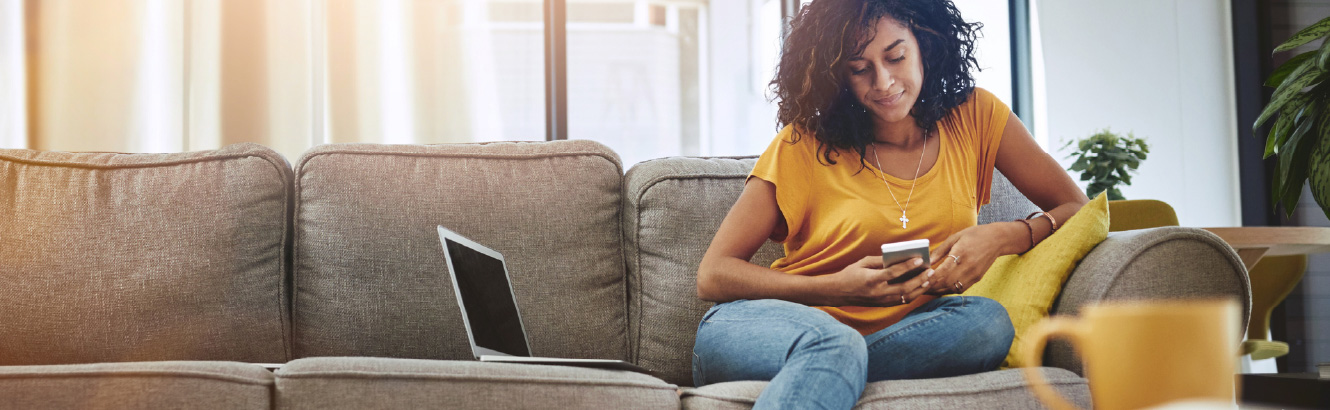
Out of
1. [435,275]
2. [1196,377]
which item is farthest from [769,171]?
[1196,377]

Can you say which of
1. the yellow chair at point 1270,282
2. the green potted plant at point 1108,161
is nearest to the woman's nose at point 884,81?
the green potted plant at point 1108,161

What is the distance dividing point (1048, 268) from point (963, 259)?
13 cm

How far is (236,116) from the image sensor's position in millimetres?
2457

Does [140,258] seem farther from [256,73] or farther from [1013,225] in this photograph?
[1013,225]

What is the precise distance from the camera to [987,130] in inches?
57.3

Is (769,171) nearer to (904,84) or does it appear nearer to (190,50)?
(904,84)

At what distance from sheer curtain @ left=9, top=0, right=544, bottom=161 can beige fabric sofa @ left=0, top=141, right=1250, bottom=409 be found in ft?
3.06

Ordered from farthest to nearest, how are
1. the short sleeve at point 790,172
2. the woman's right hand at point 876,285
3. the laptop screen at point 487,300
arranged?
the short sleeve at point 790,172 < the laptop screen at point 487,300 < the woman's right hand at point 876,285

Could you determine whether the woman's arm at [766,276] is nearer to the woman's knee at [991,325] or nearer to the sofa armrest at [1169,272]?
the woman's knee at [991,325]

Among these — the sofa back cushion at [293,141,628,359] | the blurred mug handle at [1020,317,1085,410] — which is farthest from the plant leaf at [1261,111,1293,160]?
the blurred mug handle at [1020,317,1085,410]

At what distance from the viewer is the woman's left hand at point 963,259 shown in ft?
3.89

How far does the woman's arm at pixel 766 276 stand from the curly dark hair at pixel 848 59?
0.48 feet

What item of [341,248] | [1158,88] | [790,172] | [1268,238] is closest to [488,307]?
[341,248]

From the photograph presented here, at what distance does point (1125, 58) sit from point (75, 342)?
3316mm
